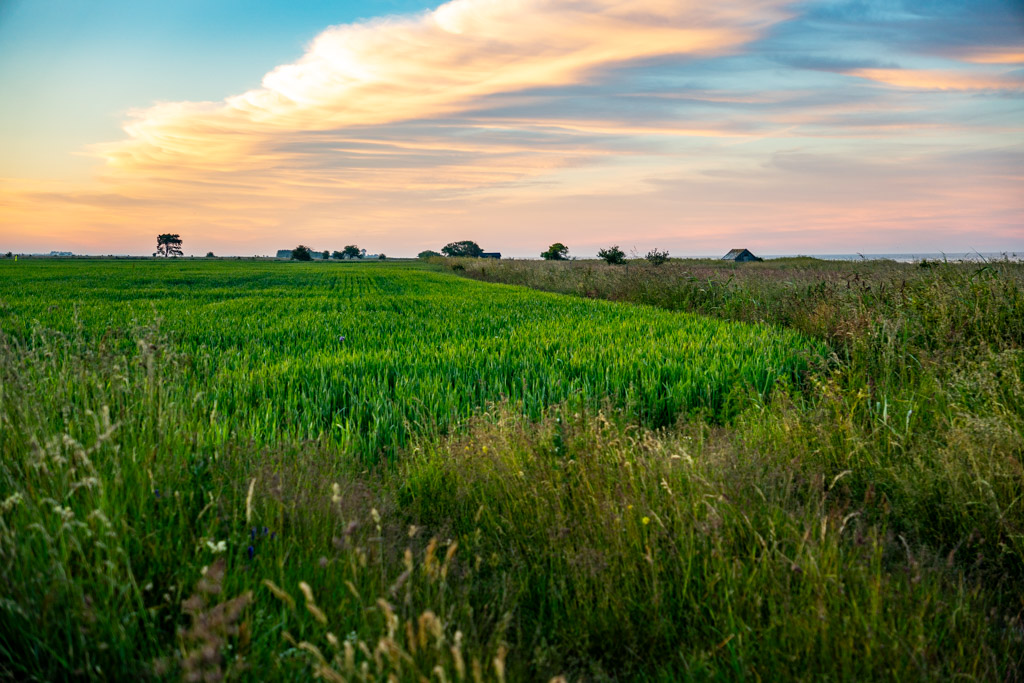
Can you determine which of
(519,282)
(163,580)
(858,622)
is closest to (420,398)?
(163,580)

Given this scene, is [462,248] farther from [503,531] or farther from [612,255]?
[503,531]

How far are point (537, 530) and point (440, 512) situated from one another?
726mm

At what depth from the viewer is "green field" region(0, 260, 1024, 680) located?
2092 mm

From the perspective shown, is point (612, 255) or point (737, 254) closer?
point (612, 255)

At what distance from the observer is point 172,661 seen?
6.45 feet

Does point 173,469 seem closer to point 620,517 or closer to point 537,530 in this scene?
point 537,530

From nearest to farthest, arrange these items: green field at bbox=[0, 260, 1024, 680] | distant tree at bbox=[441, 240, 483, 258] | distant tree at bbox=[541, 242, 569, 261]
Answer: green field at bbox=[0, 260, 1024, 680]
distant tree at bbox=[541, 242, 569, 261]
distant tree at bbox=[441, 240, 483, 258]

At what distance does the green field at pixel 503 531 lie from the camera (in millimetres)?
2092

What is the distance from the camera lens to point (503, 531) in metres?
3.39

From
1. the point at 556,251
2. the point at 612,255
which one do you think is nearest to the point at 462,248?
the point at 556,251

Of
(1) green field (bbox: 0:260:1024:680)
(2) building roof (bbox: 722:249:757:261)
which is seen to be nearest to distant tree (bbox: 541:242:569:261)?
(2) building roof (bbox: 722:249:757:261)

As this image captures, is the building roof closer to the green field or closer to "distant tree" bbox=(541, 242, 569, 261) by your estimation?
"distant tree" bbox=(541, 242, 569, 261)

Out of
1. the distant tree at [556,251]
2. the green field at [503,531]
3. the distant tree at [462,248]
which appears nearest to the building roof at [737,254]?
the distant tree at [556,251]

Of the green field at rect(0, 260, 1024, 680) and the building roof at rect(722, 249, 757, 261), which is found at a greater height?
the building roof at rect(722, 249, 757, 261)
